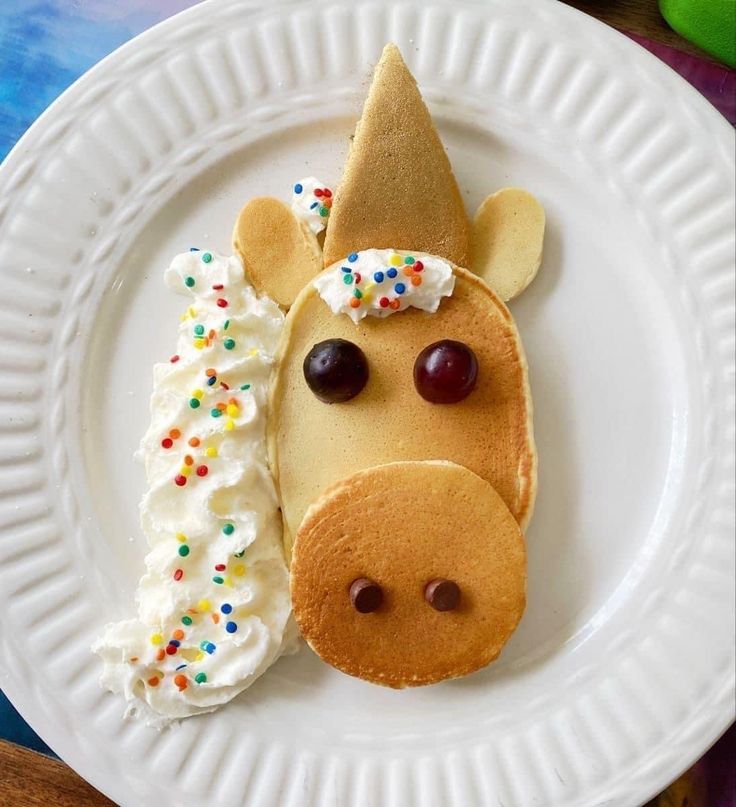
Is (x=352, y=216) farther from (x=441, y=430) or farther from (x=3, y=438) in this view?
(x=3, y=438)

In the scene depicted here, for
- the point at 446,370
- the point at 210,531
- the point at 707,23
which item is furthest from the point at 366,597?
the point at 707,23

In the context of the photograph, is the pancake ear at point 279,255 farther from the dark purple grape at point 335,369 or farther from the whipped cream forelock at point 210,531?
the dark purple grape at point 335,369

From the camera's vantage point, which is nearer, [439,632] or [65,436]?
[439,632]

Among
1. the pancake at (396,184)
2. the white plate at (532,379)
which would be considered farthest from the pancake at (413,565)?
the pancake at (396,184)

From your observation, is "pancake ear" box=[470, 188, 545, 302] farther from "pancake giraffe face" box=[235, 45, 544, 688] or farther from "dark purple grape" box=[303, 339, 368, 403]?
"dark purple grape" box=[303, 339, 368, 403]

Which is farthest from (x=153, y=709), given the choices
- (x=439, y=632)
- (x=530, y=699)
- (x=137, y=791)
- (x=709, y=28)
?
(x=709, y=28)
